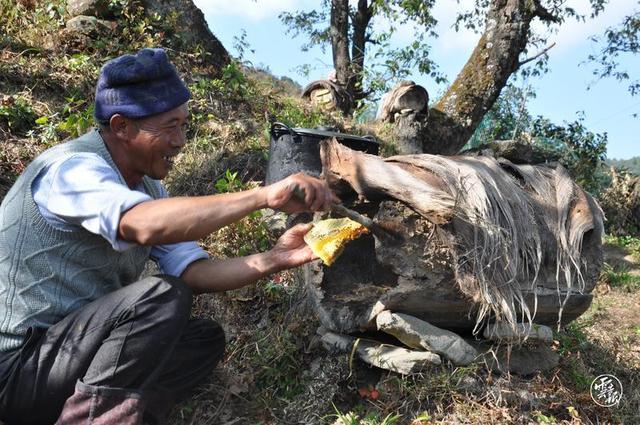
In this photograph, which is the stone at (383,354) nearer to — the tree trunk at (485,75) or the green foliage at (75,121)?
the green foliage at (75,121)

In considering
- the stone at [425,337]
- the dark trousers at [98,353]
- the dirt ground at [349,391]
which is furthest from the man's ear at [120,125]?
the stone at [425,337]

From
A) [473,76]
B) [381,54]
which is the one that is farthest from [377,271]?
[381,54]

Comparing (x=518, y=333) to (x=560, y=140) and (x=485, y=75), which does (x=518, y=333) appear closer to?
(x=485, y=75)

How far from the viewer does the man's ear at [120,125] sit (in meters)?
2.40

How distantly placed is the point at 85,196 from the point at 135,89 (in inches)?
22.6

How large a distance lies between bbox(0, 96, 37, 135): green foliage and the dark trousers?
11.1 ft

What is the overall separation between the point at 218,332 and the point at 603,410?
2.04 m

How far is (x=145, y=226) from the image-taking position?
193 centimetres

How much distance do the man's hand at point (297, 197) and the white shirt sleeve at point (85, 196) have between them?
45cm

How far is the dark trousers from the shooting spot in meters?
2.15

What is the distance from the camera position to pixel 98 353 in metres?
2.17

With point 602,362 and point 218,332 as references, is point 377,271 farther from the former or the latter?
point 602,362

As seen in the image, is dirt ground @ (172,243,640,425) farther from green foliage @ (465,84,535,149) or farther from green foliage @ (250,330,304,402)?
green foliage @ (465,84,535,149)

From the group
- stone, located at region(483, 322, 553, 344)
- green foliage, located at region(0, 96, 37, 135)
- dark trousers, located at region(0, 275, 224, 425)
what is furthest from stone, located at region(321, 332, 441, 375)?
green foliage, located at region(0, 96, 37, 135)
